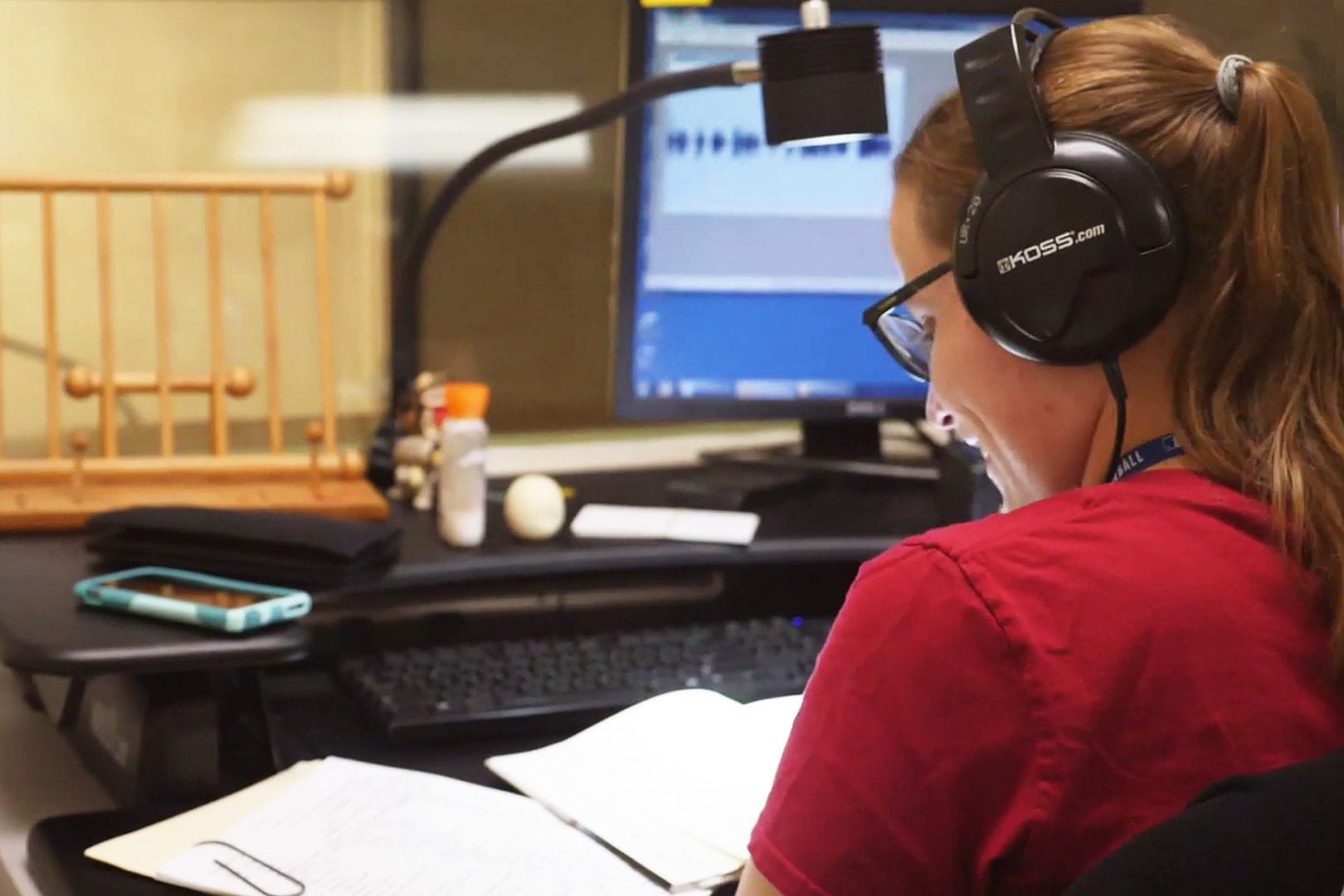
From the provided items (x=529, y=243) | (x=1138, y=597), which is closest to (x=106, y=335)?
(x=529, y=243)

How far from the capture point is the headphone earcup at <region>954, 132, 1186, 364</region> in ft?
2.31

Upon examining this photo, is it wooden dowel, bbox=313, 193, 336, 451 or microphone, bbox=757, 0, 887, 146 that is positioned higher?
microphone, bbox=757, 0, 887, 146

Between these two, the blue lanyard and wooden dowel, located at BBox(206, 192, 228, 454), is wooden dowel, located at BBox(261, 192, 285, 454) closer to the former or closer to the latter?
wooden dowel, located at BBox(206, 192, 228, 454)

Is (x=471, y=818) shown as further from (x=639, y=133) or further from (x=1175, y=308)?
(x=639, y=133)

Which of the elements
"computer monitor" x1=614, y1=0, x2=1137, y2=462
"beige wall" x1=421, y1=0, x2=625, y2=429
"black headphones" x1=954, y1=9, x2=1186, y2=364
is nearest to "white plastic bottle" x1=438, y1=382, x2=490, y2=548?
"computer monitor" x1=614, y1=0, x2=1137, y2=462

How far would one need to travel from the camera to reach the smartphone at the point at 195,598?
1.00 m

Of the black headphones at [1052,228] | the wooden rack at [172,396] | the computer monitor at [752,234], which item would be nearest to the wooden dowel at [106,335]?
the wooden rack at [172,396]

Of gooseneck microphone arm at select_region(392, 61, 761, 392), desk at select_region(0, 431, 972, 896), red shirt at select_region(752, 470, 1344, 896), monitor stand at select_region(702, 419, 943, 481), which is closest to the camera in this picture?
red shirt at select_region(752, 470, 1344, 896)

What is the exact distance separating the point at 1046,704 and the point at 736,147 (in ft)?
3.11

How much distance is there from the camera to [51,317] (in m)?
1.33

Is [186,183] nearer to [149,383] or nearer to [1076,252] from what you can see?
[149,383]

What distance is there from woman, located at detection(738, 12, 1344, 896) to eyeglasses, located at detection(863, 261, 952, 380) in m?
0.12

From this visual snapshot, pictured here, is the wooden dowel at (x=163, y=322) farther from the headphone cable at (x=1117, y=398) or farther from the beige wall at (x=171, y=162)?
the headphone cable at (x=1117, y=398)

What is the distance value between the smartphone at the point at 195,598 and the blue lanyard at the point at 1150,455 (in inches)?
22.8
